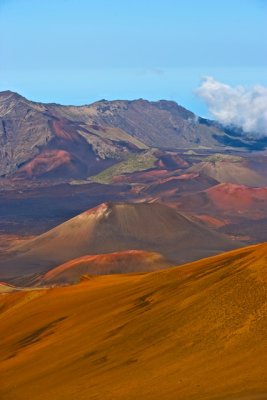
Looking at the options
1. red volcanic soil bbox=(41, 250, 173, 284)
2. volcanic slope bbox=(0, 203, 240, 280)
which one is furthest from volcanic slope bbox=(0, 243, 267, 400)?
volcanic slope bbox=(0, 203, 240, 280)

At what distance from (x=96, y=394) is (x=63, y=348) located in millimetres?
12039

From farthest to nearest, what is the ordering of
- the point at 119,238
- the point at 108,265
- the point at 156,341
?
the point at 119,238
the point at 108,265
the point at 156,341

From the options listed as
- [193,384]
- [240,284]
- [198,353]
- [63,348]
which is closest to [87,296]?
[63,348]

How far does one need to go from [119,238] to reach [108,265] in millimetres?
42581

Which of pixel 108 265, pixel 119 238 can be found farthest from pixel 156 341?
pixel 119 238

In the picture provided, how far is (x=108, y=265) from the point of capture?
148125 millimetres

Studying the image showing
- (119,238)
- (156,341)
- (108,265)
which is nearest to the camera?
(156,341)

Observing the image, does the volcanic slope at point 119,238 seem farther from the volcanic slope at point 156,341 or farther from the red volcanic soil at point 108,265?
the volcanic slope at point 156,341

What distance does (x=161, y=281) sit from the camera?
198 feet

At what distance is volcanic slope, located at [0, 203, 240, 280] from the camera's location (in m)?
175

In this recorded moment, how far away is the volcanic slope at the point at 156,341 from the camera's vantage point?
123ft

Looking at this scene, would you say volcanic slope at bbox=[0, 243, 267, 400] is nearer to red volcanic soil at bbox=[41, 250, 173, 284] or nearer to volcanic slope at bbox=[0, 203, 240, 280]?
red volcanic soil at bbox=[41, 250, 173, 284]

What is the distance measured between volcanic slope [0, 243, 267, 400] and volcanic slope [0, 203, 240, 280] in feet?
354

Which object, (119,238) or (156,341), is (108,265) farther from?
(156,341)
